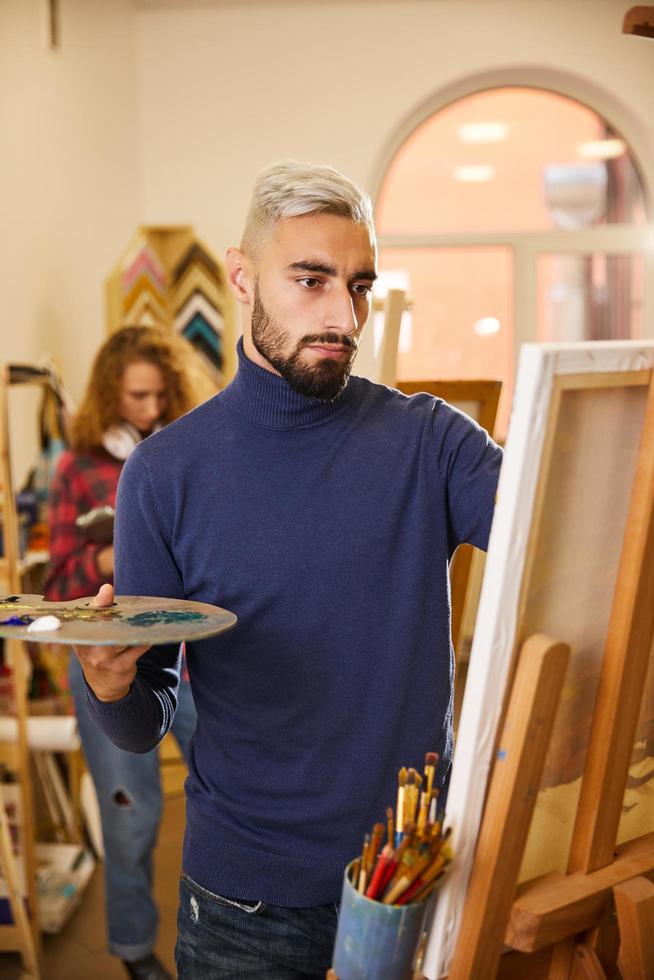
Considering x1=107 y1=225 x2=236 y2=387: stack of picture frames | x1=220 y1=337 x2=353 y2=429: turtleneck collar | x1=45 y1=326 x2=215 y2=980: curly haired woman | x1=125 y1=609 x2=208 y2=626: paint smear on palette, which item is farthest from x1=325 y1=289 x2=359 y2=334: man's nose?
x1=107 y1=225 x2=236 y2=387: stack of picture frames

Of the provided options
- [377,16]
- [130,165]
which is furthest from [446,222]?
[130,165]

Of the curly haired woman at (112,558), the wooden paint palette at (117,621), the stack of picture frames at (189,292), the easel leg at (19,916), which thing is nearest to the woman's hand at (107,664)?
the wooden paint palette at (117,621)

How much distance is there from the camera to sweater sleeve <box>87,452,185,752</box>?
1.33 meters

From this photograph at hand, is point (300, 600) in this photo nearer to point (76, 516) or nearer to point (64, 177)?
point (76, 516)

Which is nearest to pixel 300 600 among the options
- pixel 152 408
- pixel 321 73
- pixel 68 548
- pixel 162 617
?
pixel 162 617

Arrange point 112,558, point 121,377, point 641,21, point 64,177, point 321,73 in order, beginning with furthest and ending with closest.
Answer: point 321,73 < point 64,177 < point 121,377 < point 112,558 < point 641,21

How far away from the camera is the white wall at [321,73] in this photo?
555 cm

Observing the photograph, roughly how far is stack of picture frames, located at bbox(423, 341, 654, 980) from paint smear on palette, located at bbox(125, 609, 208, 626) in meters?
0.26

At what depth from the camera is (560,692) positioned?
0.95 meters

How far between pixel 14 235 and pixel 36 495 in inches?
35.5

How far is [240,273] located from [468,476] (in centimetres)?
39

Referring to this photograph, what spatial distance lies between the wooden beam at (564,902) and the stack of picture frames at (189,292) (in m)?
3.84

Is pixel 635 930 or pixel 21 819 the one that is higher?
pixel 635 930

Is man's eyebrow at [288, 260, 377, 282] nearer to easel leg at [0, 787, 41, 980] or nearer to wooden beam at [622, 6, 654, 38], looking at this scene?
wooden beam at [622, 6, 654, 38]
